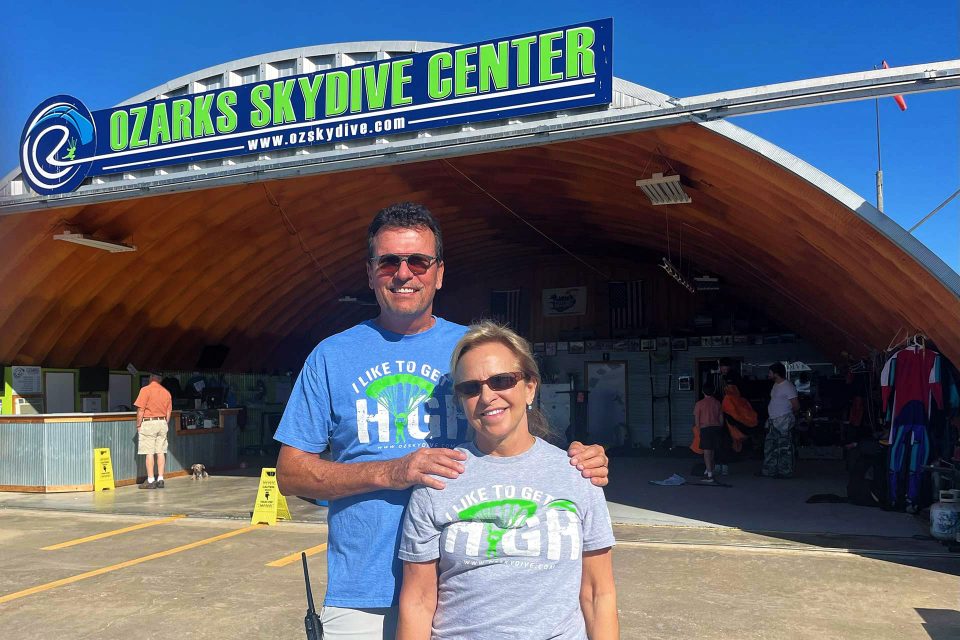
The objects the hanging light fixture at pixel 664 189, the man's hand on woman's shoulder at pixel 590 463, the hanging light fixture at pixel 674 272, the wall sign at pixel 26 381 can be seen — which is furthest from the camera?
the hanging light fixture at pixel 674 272

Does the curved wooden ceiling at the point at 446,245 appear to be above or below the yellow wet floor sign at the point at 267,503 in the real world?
above

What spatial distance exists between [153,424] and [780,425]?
392 inches

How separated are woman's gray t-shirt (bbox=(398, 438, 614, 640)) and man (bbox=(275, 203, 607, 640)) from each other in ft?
0.28

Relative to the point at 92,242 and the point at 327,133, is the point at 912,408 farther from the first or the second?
the point at 92,242

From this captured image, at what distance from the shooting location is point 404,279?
2.32m

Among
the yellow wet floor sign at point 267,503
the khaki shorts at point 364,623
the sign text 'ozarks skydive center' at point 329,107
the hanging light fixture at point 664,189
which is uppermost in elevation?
the sign text 'ozarks skydive center' at point 329,107

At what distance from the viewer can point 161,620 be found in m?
5.17

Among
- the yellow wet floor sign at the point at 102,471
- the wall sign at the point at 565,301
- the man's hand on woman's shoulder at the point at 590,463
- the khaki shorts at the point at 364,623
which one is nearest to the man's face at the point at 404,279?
the man's hand on woman's shoulder at the point at 590,463

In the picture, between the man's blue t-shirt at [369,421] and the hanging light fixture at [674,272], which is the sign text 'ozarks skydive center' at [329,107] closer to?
the man's blue t-shirt at [369,421]

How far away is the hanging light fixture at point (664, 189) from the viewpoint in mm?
9156

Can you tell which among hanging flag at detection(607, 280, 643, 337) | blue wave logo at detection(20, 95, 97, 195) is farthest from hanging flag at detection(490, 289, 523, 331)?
blue wave logo at detection(20, 95, 97, 195)

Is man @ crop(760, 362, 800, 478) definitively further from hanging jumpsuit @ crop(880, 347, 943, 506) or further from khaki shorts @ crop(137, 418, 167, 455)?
khaki shorts @ crop(137, 418, 167, 455)

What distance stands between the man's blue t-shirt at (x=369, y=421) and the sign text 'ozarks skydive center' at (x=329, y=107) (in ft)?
18.8

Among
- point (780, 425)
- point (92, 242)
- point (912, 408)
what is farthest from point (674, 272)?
point (92, 242)
